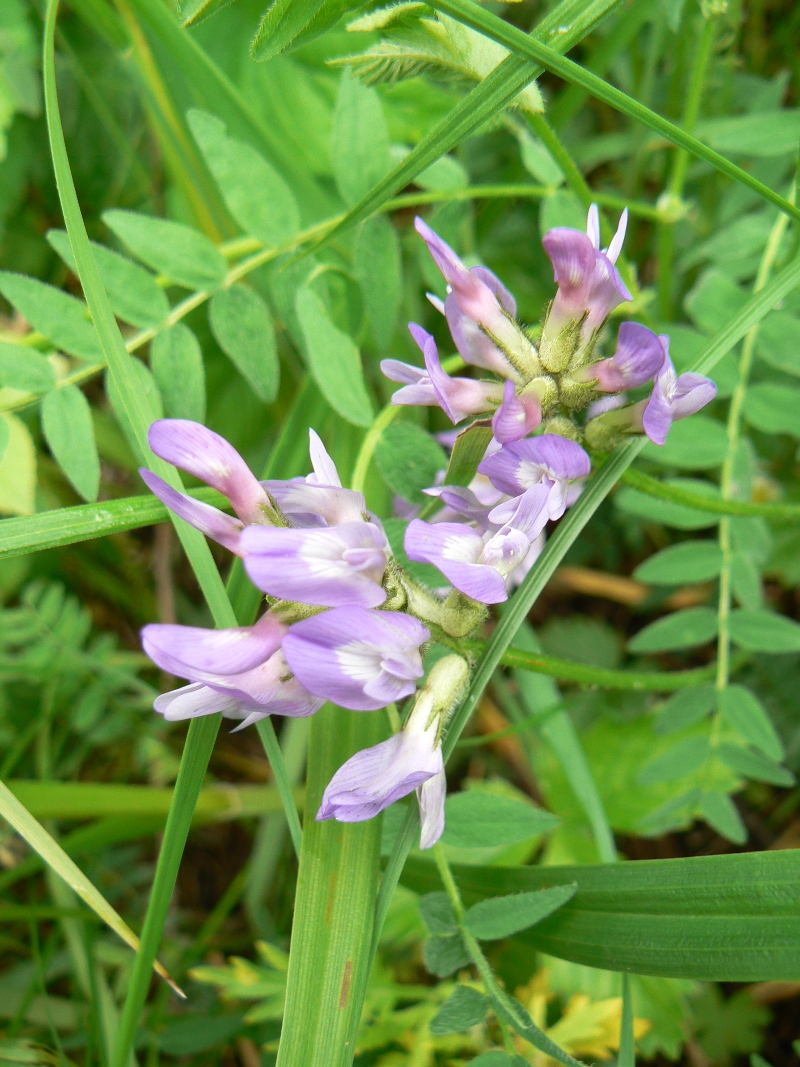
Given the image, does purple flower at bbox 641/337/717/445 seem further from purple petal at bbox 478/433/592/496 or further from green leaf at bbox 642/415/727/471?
green leaf at bbox 642/415/727/471

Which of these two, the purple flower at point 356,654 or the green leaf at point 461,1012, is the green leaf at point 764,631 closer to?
the green leaf at point 461,1012

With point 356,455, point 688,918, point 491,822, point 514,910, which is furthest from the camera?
point 356,455

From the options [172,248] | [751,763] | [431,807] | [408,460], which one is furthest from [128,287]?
[751,763]

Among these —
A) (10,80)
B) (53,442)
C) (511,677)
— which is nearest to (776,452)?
(511,677)

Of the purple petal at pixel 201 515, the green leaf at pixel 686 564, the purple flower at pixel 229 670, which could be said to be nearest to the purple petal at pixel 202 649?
the purple flower at pixel 229 670

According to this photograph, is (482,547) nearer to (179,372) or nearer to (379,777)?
(379,777)

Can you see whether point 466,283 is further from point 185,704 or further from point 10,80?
point 10,80
